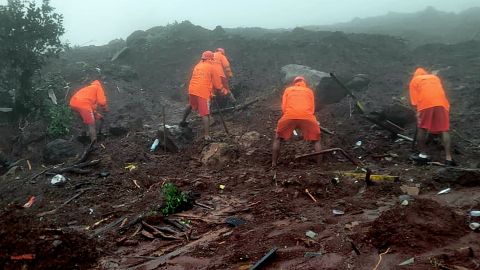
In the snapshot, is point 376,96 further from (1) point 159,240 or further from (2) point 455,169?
(1) point 159,240

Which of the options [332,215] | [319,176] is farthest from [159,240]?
[319,176]

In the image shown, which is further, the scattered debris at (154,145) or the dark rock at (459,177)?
the scattered debris at (154,145)

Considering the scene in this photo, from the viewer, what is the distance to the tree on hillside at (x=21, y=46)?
34.8 ft

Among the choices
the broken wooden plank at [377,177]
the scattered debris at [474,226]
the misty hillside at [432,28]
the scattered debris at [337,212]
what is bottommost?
the scattered debris at [337,212]

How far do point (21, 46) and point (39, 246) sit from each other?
28.3 feet

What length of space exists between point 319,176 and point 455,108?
5601 millimetres

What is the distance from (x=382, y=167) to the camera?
6.57 meters

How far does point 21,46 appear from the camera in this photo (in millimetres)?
10750

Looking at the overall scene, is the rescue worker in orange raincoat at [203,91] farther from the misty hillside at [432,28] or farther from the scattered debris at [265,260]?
the misty hillside at [432,28]

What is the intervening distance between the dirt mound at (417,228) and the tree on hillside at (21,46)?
992cm

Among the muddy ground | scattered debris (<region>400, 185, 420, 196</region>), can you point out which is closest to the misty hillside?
the muddy ground

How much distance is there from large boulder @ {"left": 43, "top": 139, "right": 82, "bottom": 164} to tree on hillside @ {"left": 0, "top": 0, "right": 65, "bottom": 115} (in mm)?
3086

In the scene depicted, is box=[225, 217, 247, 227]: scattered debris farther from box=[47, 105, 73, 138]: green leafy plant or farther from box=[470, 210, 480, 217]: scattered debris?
box=[47, 105, 73, 138]: green leafy plant

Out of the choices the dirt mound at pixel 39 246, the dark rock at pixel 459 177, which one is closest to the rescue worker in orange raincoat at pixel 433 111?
the dark rock at pixel 459 177
